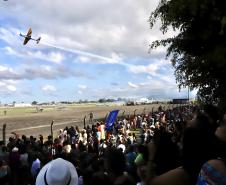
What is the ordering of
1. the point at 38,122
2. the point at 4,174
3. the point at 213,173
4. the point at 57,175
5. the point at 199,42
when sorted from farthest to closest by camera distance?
1. the point at 38,122
2. the point at 199,42
3. the point at 4,174
4. the point at 57,175
5. the point at 213,173

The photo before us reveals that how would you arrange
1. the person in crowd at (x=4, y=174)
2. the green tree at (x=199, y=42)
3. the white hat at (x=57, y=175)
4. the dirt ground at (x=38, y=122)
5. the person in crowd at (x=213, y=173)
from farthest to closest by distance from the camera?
the dirt ground at (x=38, y=122), the green tree at (x=199, y=42), the person in crowd at (x=4, y=174), the white hat at (x=57, y=175), the person in crowd at (x=213, y=173)

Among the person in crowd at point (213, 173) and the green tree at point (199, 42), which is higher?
the green tree at point (199, 42)

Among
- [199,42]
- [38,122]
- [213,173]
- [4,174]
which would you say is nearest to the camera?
[213,173]

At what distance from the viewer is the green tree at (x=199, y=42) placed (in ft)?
50.4

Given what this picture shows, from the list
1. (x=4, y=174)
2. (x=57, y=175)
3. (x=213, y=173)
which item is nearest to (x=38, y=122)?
(x=4, y=174)

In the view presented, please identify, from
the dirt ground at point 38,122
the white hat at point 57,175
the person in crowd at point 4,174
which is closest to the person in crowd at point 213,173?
the white hat at point 57,175

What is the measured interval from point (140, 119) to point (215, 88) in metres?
18.0

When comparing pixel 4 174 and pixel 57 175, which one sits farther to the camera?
pixel 4 174

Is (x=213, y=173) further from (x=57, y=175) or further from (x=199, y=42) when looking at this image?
(x=199, y=42)

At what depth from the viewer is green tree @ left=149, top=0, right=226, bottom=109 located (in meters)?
15.4

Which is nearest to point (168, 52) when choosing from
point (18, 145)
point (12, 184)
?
point (18, 145)

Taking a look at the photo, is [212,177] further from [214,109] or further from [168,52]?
[168,52]

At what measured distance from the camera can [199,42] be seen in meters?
17.6

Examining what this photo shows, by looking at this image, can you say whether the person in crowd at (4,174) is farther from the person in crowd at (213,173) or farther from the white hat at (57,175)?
the person in crowd at (213,173)
